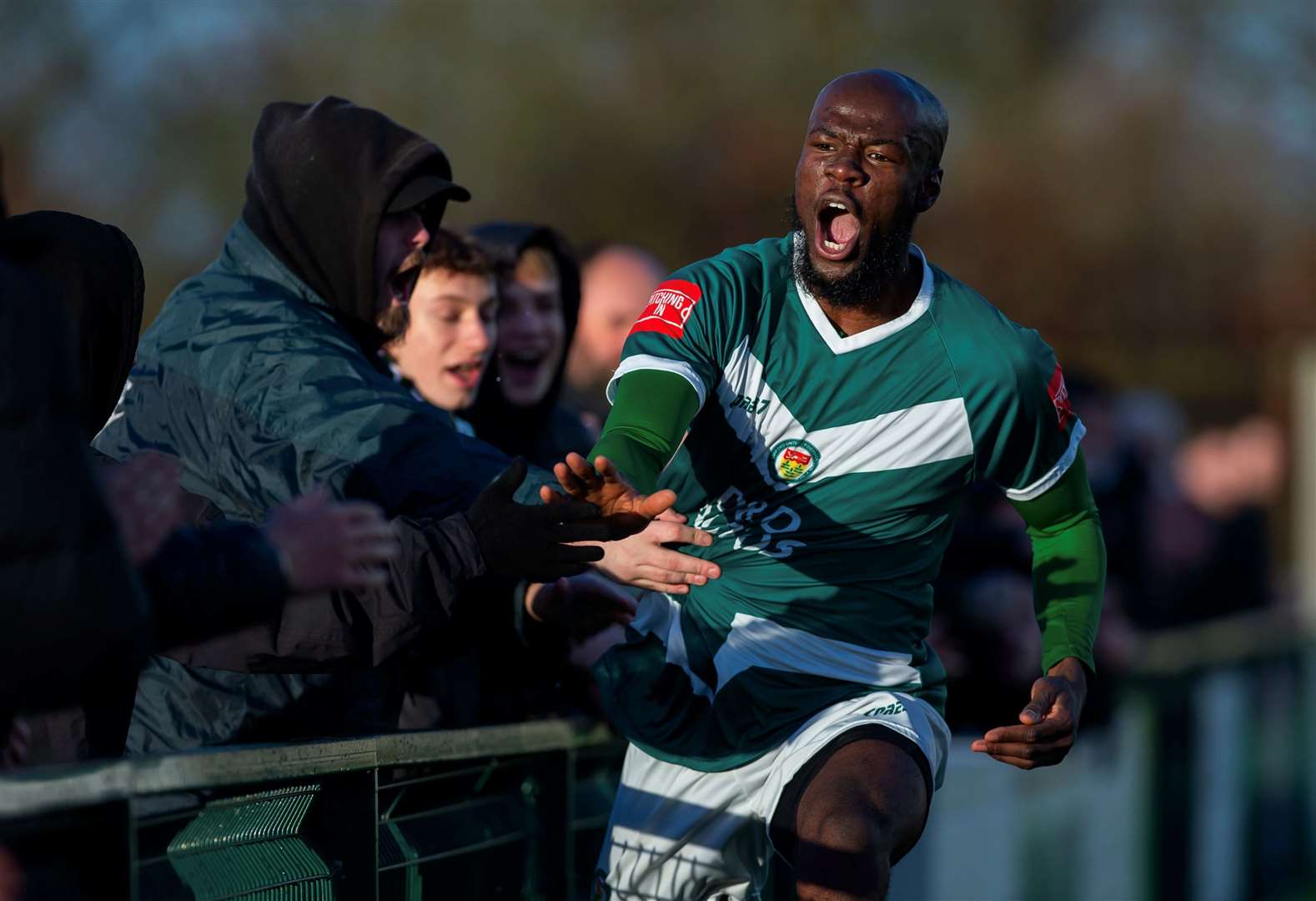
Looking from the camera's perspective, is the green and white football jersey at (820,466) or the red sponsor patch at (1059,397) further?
Result: the red sponsor patch at (1059,397)

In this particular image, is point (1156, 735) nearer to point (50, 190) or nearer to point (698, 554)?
point (698, 554)

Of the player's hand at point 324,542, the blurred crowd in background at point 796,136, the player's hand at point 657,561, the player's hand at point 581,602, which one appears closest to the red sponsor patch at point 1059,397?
the player's hand at point 657,561

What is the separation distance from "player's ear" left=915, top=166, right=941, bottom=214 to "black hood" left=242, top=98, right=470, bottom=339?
1272 mm

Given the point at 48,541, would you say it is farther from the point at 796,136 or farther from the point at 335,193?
the point at 796,136

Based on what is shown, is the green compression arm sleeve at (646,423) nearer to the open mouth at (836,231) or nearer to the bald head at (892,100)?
the open mouth at (836,231)

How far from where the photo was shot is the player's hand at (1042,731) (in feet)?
12.5

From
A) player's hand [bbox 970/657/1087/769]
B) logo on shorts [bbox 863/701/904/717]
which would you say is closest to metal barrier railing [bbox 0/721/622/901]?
logo on shorts [bbox 863/701/904/717]

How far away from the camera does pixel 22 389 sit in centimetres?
248

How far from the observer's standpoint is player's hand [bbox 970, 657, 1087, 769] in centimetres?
381

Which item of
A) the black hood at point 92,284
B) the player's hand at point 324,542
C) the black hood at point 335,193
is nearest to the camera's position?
the player's hand at point 324,542

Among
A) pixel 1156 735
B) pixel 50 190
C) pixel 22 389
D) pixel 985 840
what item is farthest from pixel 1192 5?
pixel 22 389

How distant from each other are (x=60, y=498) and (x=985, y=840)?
5.24m

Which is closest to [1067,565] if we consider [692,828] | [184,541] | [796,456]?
[796,456]

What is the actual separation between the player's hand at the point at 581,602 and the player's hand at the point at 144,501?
5.95 ft
